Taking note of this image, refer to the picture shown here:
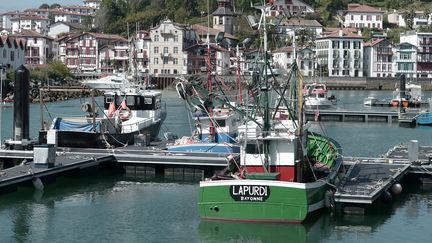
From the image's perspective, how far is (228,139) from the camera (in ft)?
115

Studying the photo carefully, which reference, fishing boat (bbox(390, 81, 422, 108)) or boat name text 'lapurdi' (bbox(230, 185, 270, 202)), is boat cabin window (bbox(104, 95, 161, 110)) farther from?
fishing boat (bbox(390, 81, 422, 108))

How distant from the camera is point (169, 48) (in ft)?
408

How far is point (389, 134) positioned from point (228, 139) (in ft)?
77.9

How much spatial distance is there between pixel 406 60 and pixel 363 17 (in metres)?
23.4

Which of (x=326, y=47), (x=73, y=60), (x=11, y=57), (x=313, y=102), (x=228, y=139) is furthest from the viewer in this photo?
(x=73, y=60)

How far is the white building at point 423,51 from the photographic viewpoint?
13162 cm

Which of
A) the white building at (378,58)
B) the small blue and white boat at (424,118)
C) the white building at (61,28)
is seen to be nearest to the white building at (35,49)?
the white building at (61,28)

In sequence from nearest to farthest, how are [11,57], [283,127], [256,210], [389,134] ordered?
[256,210]
[283,127]
[389,134]
[11,57]

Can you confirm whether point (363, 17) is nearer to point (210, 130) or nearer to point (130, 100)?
point (130, 100)

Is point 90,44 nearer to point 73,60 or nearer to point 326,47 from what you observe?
point 73,60

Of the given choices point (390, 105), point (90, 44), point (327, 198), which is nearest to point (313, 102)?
point (390, 105)

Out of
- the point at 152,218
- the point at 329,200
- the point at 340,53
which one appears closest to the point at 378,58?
the point at 340,53

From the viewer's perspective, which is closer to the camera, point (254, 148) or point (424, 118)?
point (254, 148)

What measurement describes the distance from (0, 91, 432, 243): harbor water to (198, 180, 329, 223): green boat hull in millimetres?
313
